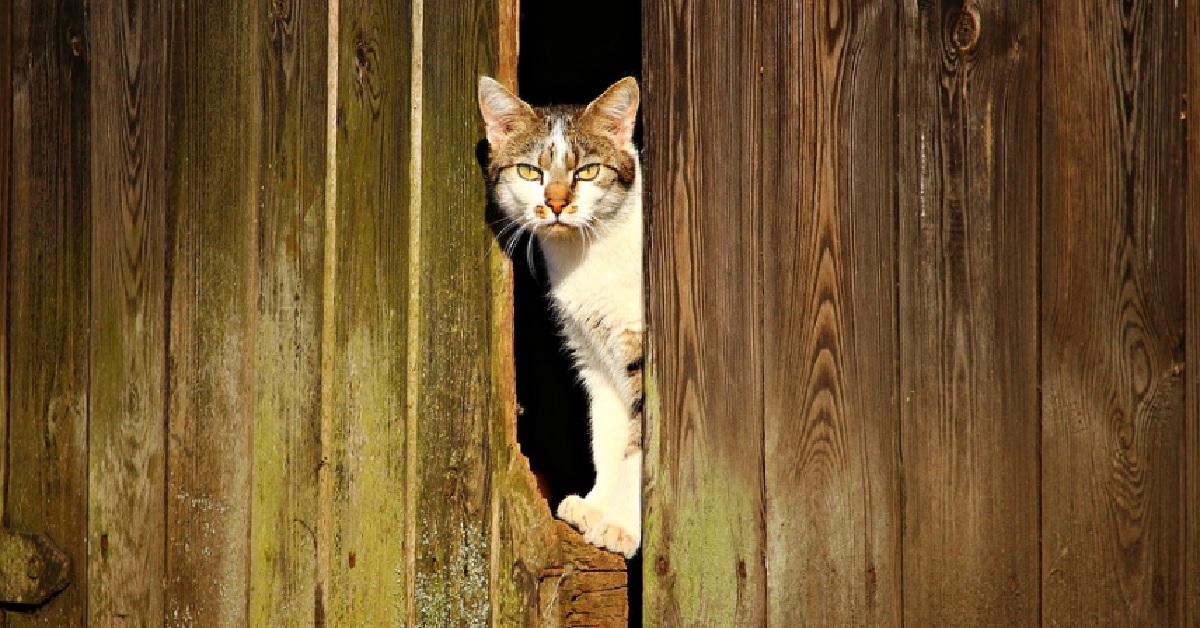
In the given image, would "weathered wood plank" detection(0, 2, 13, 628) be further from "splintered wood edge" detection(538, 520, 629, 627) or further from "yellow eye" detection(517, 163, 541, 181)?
"splintered wood edge" detection(538, 520, 629, 627)

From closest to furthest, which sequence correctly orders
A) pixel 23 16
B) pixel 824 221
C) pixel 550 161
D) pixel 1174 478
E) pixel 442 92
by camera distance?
pixel 1174 478 → pixel 824 221 → pixel 442 92 → pixel 23 16 → pixel 550 161

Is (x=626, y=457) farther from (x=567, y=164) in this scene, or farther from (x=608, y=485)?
(x=567, y=164)

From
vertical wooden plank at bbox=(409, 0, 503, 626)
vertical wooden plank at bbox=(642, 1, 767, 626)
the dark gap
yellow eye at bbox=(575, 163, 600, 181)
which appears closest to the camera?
vertical wooden plank at bbox=(642, 1, 767, 626)

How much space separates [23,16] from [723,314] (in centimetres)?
205

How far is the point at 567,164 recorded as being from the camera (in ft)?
10.8

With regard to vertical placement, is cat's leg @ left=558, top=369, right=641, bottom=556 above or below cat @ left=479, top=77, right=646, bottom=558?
below

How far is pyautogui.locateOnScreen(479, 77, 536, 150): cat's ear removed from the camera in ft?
8.96

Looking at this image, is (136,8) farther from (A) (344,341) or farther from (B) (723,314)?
(B) (723,314)

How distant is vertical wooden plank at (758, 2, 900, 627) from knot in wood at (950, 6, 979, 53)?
0.13 m

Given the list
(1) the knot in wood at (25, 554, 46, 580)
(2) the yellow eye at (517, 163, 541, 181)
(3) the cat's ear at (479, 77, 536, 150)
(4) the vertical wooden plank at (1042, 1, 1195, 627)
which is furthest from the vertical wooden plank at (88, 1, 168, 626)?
(4) the vertical wooden plank at (1042, 1, 1195, 627)

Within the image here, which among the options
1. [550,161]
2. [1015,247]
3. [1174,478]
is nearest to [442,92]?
[550,161]

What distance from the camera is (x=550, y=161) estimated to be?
10.7 ft

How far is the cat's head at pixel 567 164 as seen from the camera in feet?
10.4

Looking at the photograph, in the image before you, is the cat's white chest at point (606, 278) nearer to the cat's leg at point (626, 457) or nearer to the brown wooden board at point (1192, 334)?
the cat's leg at point (626, 457)
